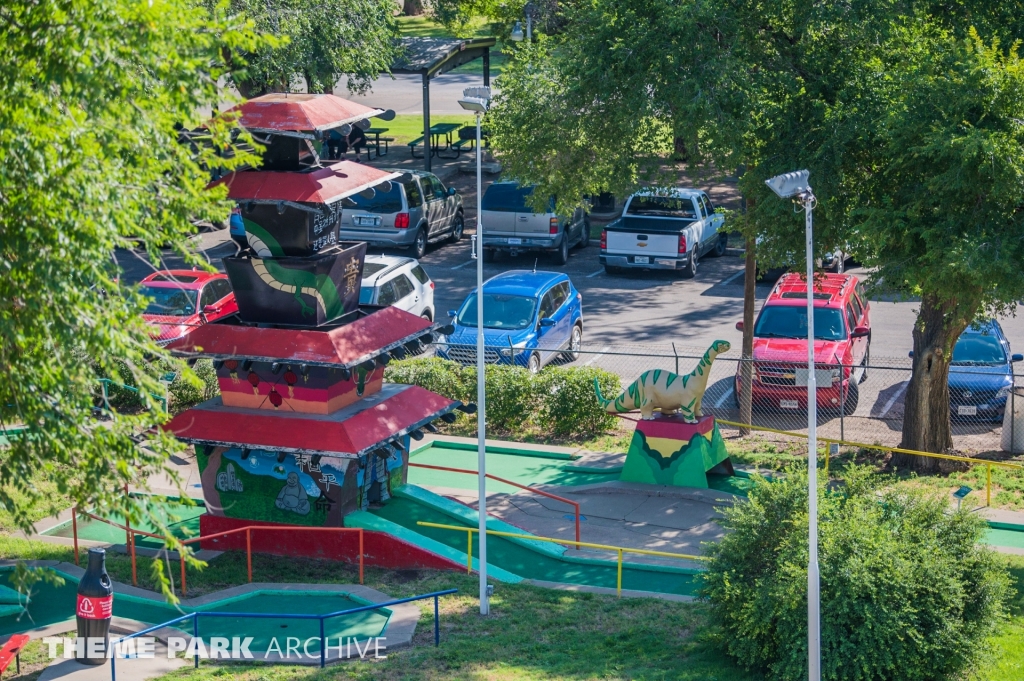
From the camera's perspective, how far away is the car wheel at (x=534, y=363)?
22438 millimetres

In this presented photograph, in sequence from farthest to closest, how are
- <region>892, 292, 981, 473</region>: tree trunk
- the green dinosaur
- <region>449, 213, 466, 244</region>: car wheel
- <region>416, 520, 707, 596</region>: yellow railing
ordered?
1. <region>449, 213, 466, 244</region>: car wheel
2. <region>892, 292, 981, 473</region>: tree trunk
3. the green dinosaur
4. <region>416, 520, 707, 596</region>: yellow railing

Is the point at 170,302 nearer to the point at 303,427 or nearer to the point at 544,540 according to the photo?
the point at 303,427

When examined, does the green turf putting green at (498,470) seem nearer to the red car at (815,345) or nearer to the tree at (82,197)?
the red car at (815,345)

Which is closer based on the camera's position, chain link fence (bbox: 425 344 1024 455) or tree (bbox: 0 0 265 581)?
tree (bbox: 0 0 265 581)

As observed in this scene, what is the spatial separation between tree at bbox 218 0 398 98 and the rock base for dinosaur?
16.5 m

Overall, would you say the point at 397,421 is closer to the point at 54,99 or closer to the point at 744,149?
the point at 744,149

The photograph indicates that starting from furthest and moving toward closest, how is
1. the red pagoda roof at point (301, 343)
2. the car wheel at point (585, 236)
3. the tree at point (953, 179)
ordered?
the car wheel at point (585, 236) < the red pagoda roof at point (301, 343) < the tree at point (953, 179)

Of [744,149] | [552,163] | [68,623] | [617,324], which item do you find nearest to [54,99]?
[68,623]

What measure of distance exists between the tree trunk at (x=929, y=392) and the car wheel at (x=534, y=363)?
21.5ft

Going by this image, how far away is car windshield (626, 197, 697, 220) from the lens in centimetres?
3044

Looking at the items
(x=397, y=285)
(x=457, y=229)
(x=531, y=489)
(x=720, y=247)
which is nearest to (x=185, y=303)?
(x=397, y=285)

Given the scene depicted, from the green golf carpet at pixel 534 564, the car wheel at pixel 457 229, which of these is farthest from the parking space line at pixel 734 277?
the green golf carpet at pixel 534 564

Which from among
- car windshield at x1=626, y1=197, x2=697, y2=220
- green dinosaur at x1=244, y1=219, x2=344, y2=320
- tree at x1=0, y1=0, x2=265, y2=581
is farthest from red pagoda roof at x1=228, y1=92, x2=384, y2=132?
car windshield at x1=626, y1=197, x2=697, y2=220

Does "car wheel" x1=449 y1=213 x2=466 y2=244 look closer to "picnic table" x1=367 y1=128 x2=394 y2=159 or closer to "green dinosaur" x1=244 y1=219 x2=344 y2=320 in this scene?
"picnic table" x1=367 y1=128 x2=394 y2=159
